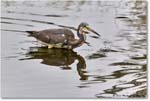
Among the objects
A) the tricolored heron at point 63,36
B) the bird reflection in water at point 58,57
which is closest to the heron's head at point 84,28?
the tricolored heron at point 63,36

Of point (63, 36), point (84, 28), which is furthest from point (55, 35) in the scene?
point (84, 28)

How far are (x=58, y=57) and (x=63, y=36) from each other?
0.11 metres

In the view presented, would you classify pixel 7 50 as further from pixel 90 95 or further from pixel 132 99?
pixel 132 99

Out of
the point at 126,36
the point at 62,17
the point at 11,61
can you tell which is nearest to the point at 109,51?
the point at 126,36

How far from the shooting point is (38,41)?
2.67 meters

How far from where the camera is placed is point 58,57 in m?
2.66

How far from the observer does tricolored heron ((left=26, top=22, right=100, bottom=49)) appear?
266cm

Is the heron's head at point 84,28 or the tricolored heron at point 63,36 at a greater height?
the heron's head at point 84,28

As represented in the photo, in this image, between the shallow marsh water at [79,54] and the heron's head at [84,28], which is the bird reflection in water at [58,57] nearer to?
the shallow marsh water at [79,54]

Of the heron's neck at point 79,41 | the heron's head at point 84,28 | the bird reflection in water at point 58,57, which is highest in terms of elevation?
the heron's head at point 84,28

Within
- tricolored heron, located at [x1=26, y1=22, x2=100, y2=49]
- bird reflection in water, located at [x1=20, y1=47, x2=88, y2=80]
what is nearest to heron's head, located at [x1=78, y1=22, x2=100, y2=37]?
tricolored heron, located at [x1=26, y1=22, x2=100, y2=49]

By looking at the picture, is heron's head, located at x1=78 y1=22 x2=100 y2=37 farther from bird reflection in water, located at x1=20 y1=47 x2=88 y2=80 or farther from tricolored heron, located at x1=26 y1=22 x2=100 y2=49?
bird reflection in water, located at x1=20 y1=47 x2=88 y2=80

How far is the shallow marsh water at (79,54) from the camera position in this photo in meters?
2.65

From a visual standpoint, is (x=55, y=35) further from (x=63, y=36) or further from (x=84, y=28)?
(x=84, y=28)
